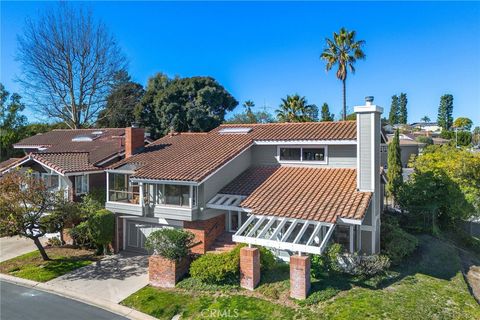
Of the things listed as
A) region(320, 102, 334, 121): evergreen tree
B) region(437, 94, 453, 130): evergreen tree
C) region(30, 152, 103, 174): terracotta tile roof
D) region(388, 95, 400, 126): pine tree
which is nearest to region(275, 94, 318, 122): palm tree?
region(320, 102, 334, 121): evergreen tree

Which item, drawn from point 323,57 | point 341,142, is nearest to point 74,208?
point 341,142

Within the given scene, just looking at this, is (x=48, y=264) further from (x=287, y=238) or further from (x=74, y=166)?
(x=287, y=238)

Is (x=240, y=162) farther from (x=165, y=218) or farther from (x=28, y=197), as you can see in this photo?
(x=28, y=197)

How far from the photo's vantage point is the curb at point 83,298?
14.7 metres

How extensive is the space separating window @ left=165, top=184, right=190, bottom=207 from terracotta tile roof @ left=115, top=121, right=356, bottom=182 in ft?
2.64

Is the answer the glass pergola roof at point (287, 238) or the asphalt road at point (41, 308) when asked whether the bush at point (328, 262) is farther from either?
the asphalt road at point (41, 308)

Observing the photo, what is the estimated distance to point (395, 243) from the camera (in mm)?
18797

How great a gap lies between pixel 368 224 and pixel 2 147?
48989 mm

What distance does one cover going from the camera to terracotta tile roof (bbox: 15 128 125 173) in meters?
24.9

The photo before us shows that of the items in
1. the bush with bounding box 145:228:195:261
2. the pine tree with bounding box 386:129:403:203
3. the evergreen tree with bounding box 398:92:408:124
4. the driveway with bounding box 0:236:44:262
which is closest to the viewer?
the bush with bounding box 145:228:195:261

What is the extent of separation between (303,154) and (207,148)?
6.84 meters

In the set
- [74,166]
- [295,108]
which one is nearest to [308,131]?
[74,166]

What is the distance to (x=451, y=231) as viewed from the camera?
26109mm

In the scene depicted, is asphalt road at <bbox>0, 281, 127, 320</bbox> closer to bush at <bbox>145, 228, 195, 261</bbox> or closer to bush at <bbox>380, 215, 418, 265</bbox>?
bush at <bbox>145, 228, 195, 261</bbox>
